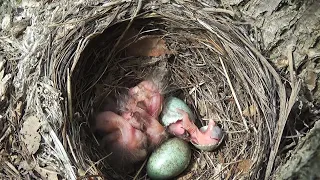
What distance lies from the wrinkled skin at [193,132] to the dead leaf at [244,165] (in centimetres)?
19

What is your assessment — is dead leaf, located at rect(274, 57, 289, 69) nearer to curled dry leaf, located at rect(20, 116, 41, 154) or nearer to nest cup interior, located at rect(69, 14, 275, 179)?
nest cup interior, located at rect(69, 14, 275, 179)

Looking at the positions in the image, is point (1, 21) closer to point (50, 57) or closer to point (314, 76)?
point (50, 57)

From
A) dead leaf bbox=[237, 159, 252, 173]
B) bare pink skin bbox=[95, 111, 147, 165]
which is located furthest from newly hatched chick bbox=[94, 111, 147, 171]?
dead leaf bbox=[237, 159, 252, 173]

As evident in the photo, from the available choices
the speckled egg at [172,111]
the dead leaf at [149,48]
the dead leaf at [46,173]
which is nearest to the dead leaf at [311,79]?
the speckled egg at [172,111]

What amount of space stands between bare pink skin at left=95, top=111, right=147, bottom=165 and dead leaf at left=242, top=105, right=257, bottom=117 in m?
0.49

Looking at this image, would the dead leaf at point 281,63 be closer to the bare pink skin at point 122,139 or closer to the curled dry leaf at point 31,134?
the bare pink skin at point 122,139

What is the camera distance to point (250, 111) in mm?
2430

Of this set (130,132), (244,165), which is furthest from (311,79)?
(130,132)

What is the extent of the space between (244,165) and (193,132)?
316 millimetres

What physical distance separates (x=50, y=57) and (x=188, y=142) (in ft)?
2.65

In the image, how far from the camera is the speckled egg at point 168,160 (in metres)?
2.42

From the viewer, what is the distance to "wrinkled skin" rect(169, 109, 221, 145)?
2486 millimetres

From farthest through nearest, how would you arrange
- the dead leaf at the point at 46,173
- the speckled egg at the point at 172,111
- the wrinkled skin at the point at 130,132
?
the speckled egg at the point at 172,111 < the wrinkled skin at the point at 130,132 < the dead leaf at the point at 46,173

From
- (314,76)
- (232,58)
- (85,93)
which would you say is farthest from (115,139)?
(314,76)
